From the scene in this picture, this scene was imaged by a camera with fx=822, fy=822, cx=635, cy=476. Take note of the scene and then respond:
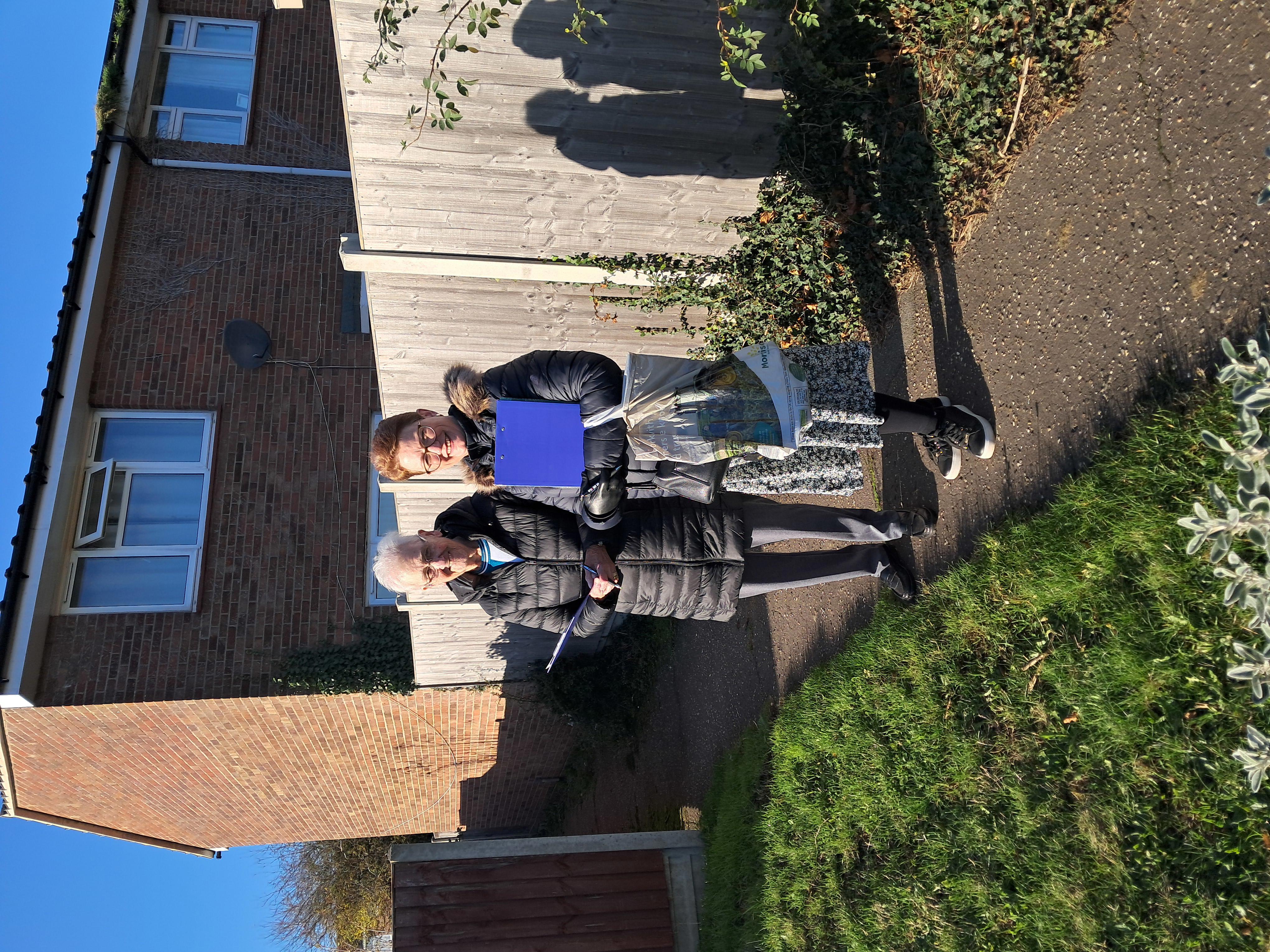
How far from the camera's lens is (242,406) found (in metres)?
9.18

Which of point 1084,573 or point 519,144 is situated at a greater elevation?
point 519,144

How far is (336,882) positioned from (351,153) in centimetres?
1692

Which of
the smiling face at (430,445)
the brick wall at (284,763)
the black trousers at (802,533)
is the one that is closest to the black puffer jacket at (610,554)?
the black trousers at (802,533)

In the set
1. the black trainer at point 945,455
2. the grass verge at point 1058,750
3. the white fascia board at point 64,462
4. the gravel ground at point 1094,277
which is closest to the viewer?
the grass verge at point 1058,750

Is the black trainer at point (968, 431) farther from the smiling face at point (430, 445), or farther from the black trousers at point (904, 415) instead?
the smiling face at point (430, 445)

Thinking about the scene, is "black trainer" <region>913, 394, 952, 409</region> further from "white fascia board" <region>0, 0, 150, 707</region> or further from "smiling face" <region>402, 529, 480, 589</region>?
"white fascia board" <region>0, 0, 150, 707</region>

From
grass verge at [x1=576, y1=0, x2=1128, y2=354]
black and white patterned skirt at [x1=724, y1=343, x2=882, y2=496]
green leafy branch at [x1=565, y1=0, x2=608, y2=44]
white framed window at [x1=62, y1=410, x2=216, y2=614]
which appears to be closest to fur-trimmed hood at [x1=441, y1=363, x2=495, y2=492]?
black and white patterned skirt at [x1=724, y1=343, x2=882, y2=496]

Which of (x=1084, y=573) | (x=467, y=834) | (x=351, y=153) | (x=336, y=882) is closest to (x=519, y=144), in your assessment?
(x=351, y=153)

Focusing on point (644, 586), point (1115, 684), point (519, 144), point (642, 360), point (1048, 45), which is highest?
point (519, 144)

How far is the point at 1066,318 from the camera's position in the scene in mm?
4027

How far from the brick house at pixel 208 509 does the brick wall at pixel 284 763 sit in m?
0.04

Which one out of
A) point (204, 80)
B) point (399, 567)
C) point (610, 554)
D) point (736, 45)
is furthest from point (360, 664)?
point (204, 80)

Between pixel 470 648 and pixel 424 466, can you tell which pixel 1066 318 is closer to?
pixel 424 466

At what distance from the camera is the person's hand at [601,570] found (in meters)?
4.05
